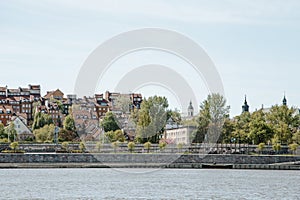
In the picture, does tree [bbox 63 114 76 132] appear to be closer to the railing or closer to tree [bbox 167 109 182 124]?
tree [bbox 167 109 182 124]

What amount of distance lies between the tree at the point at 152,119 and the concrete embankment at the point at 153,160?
64.9ft

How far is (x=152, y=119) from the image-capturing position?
106750mm

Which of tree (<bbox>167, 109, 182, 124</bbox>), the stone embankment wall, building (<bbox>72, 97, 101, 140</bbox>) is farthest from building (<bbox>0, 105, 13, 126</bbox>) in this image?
the stone embankment wall

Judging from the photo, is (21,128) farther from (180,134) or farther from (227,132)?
(227,132)

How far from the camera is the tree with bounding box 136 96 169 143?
96.3 metres

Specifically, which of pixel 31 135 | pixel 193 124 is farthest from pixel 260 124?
pixel 31 135

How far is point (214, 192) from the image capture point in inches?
1708

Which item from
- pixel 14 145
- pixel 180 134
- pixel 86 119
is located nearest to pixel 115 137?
pixel 180 134

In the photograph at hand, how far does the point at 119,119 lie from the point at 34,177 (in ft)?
260

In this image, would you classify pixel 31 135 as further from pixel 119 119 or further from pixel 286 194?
pixel 286 194

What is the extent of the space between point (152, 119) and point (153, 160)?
3327cm

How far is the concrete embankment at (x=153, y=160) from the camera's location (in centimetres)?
7244

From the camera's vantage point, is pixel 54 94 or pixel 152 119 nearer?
pixel 152 119

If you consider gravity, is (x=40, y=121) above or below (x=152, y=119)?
above
